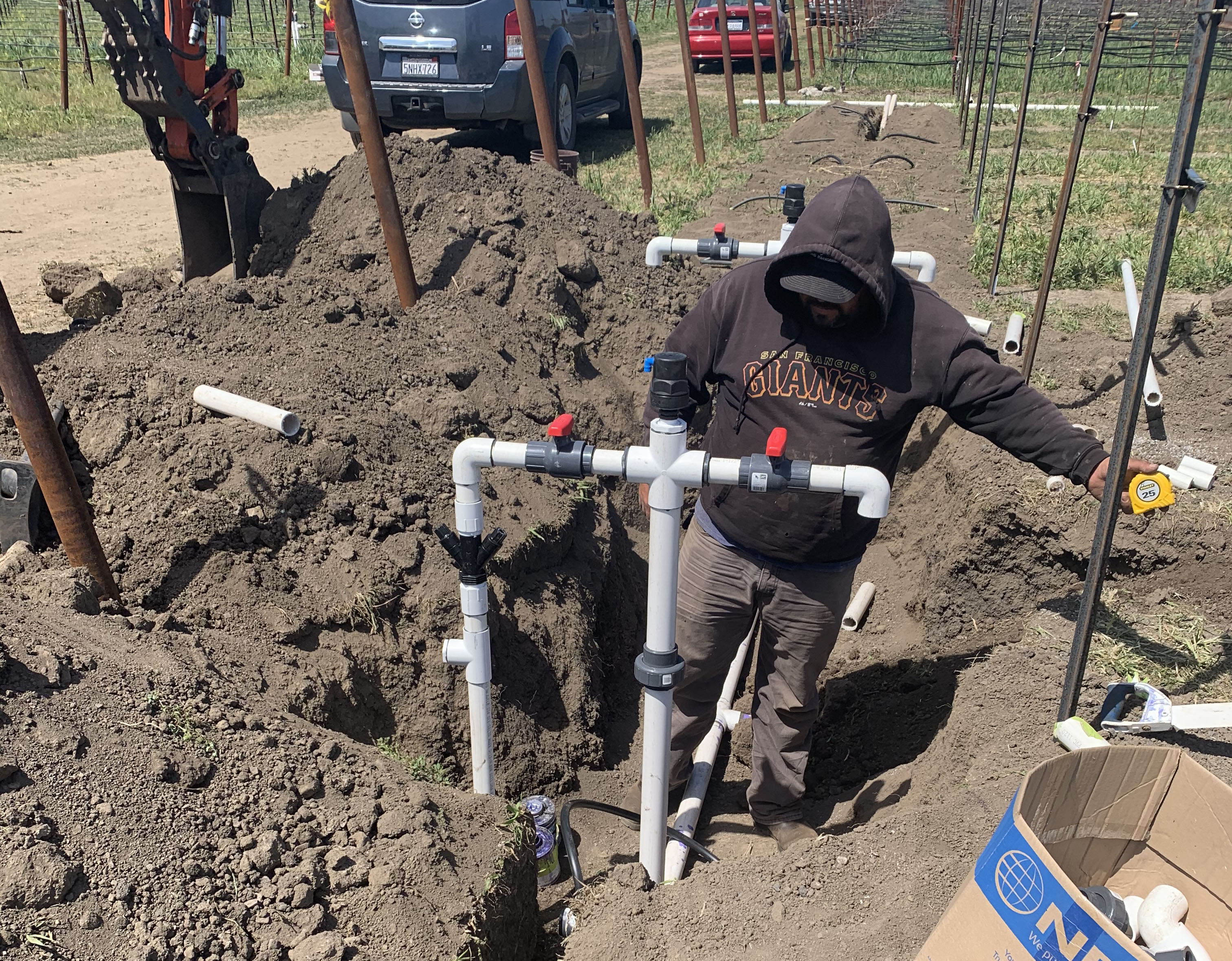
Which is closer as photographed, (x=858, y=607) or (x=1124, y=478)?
(x=1124, y=478)

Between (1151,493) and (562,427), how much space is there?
1472 mm

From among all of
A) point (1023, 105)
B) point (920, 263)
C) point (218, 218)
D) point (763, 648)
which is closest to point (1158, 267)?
point (763, 648)

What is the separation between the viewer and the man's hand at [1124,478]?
2.48m

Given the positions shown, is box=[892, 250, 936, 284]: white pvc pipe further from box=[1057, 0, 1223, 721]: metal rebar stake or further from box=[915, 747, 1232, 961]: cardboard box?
box=[915, 747, 1232, 961]: cardboard box

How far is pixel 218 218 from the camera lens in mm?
6566

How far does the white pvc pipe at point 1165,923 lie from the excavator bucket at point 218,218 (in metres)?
5.73

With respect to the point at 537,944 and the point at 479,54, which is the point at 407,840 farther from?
the point at 479,54

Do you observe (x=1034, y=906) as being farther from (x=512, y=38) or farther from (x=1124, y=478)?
(x=512, y=38)

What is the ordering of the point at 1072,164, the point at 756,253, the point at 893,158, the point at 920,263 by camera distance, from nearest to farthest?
the point at 920,263 < the point at 756,253 < the point at 1072,164 < the point at 893,158

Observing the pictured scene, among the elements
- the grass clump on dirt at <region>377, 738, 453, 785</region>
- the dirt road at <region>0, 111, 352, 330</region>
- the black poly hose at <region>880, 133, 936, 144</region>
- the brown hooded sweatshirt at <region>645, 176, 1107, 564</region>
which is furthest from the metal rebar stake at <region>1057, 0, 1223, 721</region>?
the black poly hose at <region>880, 133, 936, 144</region>

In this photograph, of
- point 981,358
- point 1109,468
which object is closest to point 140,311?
point 981,358

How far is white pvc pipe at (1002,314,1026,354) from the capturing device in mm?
4996

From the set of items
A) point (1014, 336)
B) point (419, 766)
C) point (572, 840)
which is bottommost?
point (572, 840)

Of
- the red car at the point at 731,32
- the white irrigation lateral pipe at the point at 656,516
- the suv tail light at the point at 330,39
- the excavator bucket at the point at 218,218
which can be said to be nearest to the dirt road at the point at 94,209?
the excavator bucket at the point at 218,218
